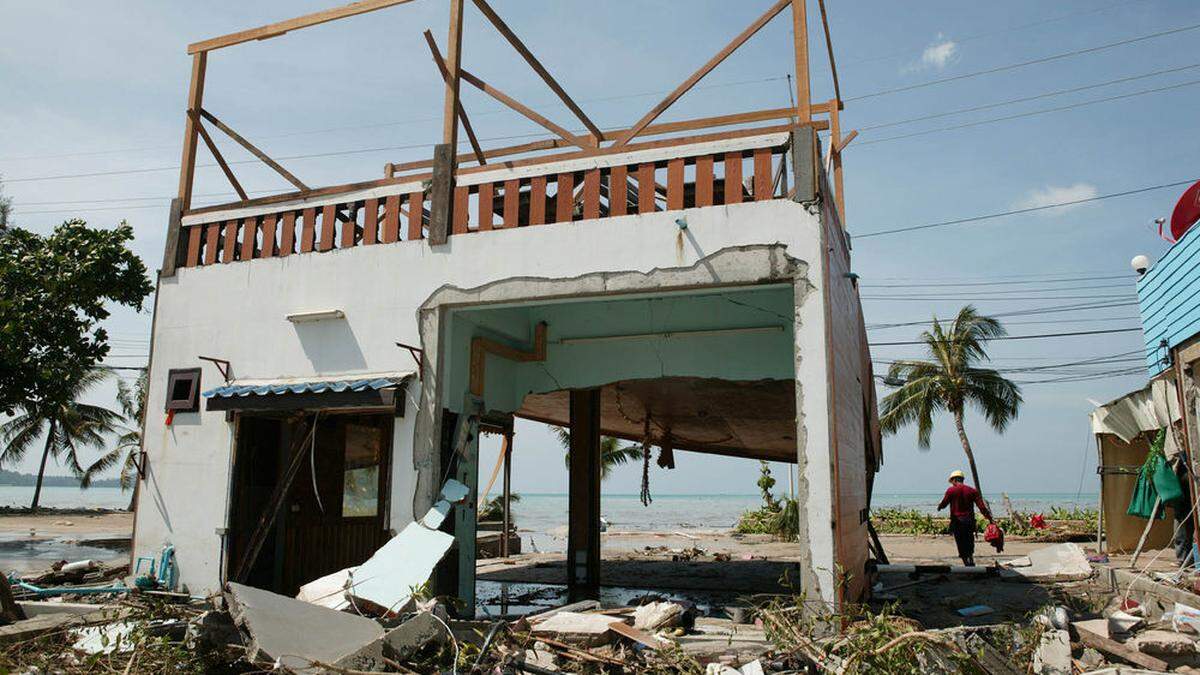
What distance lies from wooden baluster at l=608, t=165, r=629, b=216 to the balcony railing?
0.01 metres

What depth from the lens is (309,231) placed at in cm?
973

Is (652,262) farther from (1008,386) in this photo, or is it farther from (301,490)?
(1008,386)

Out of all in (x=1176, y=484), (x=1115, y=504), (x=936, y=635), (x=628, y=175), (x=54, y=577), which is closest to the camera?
(x=936, y=635)

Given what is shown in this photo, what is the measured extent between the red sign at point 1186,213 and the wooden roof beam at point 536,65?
7833 mm

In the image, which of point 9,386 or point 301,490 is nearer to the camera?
point 301,490

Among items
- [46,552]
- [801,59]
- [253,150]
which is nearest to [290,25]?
[253,150]

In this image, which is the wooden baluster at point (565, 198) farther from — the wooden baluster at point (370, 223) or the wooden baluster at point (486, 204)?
the wooden baluster at point (370, 223)

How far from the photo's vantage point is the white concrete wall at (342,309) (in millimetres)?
7848

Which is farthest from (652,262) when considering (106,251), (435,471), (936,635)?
(106,251)

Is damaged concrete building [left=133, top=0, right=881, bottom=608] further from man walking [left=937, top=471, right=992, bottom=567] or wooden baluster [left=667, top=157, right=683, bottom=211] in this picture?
man walking [left=937, top=471, right=992, bottom=567]

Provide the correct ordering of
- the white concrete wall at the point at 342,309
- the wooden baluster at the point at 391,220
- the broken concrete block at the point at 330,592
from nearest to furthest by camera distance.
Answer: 1. the broken concrete block at the point at 330,592
2. the white concrete wall at the point at 342,309
3. the wooden baluster at the point at 391,220

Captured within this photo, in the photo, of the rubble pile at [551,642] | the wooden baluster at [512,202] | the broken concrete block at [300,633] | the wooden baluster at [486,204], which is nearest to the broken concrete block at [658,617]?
the rubble pile at [551,642]

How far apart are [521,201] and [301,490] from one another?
17.0ft

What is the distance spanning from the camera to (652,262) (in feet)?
26.5
